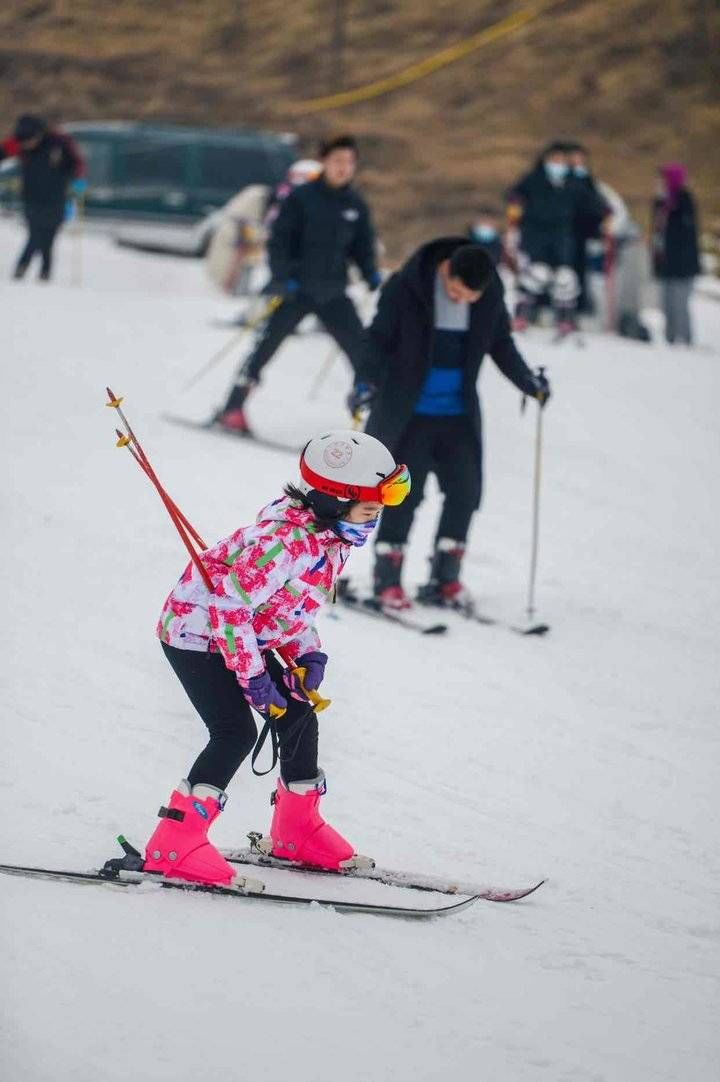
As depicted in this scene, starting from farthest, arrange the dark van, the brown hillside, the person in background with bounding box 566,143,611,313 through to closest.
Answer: the brown hillside → the dark van → the person in background with bounding box 566,143,611,313

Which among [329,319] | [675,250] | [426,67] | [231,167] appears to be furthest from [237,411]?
[426,67]

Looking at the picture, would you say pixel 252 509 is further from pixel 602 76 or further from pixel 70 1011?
pixel 602 76

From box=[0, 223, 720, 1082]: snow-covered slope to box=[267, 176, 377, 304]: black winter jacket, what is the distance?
1075mm

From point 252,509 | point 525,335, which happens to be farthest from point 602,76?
point 252,509

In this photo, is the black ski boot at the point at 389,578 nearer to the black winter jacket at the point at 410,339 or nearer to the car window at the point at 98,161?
the black winter jacket at the point at 410,339

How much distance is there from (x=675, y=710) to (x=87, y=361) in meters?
6.60

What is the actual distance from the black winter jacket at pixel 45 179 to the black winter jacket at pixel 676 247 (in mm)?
5565

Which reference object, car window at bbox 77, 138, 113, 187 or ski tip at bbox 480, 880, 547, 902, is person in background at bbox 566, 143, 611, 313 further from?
ski tip at bbox 480, 880, 547, 902

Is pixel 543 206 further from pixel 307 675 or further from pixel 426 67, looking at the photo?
pixel 426 67

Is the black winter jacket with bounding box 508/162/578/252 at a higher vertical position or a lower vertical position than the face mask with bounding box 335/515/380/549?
lower

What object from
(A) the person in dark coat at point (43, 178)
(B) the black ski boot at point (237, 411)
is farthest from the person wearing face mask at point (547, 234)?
(B) the black ski boot at point (237, 411)

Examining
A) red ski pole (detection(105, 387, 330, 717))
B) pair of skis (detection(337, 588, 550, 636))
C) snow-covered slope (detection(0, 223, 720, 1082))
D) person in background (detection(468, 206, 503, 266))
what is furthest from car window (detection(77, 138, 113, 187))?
red ski pole (detection(105, 387, 330, 717))

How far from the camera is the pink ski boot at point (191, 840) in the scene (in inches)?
163

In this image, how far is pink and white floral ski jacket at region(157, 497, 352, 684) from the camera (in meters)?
3.96
